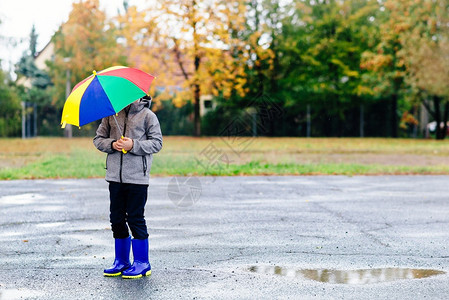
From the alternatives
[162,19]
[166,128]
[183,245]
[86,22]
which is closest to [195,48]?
[162,19]

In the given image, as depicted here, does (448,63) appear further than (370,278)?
Yes

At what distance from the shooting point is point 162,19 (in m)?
29.9

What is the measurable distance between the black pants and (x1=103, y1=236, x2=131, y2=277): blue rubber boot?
12 centimetres

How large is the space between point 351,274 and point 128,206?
190cm

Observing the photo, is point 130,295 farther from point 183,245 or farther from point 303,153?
point 303,153

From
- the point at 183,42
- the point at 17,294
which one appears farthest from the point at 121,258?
the point at 183,42

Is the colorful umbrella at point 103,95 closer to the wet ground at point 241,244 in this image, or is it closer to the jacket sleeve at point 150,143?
the jacket sleeve at point 150,143

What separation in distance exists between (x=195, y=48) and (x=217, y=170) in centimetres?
1770

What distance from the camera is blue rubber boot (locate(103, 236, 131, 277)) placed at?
4793mm

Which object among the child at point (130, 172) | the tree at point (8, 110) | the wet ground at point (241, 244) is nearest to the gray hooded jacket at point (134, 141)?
the child at point (130, 172)

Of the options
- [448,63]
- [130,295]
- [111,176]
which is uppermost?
[448,63]

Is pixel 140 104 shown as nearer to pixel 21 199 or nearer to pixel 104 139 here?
pixel 104 139

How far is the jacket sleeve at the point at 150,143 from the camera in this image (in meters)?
4.70

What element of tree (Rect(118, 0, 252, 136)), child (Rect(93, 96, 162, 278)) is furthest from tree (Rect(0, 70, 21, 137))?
child (Rect(93, 96, 162, 278))
